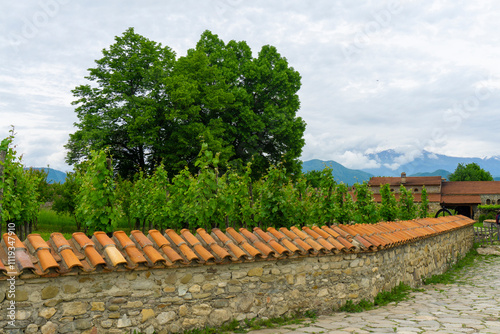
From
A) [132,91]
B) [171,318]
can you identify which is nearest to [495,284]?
→ [171,318]

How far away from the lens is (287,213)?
888cm

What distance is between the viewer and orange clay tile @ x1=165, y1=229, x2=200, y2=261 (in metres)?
4.52

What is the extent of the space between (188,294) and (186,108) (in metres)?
17.7

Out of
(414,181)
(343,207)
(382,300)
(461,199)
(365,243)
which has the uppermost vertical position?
(414,181)

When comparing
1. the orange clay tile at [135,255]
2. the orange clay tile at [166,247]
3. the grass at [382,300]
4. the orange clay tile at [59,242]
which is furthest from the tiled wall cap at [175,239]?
the grass at [382,300]

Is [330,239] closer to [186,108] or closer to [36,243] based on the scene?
[36,243]

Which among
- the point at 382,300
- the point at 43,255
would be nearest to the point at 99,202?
the point at 43,255

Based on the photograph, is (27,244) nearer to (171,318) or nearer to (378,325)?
(171,318)

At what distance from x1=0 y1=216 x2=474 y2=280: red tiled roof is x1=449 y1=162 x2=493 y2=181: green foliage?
60.5 meters

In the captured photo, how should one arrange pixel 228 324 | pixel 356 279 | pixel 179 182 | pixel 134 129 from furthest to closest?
pixel 134 129
pixel 179 182
pixel 356 279
pixel 228 324

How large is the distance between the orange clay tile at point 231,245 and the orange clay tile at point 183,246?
0.55 m

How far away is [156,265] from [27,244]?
4.39ft

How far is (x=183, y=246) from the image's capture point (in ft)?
15.3

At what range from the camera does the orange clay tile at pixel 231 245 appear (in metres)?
4.89
